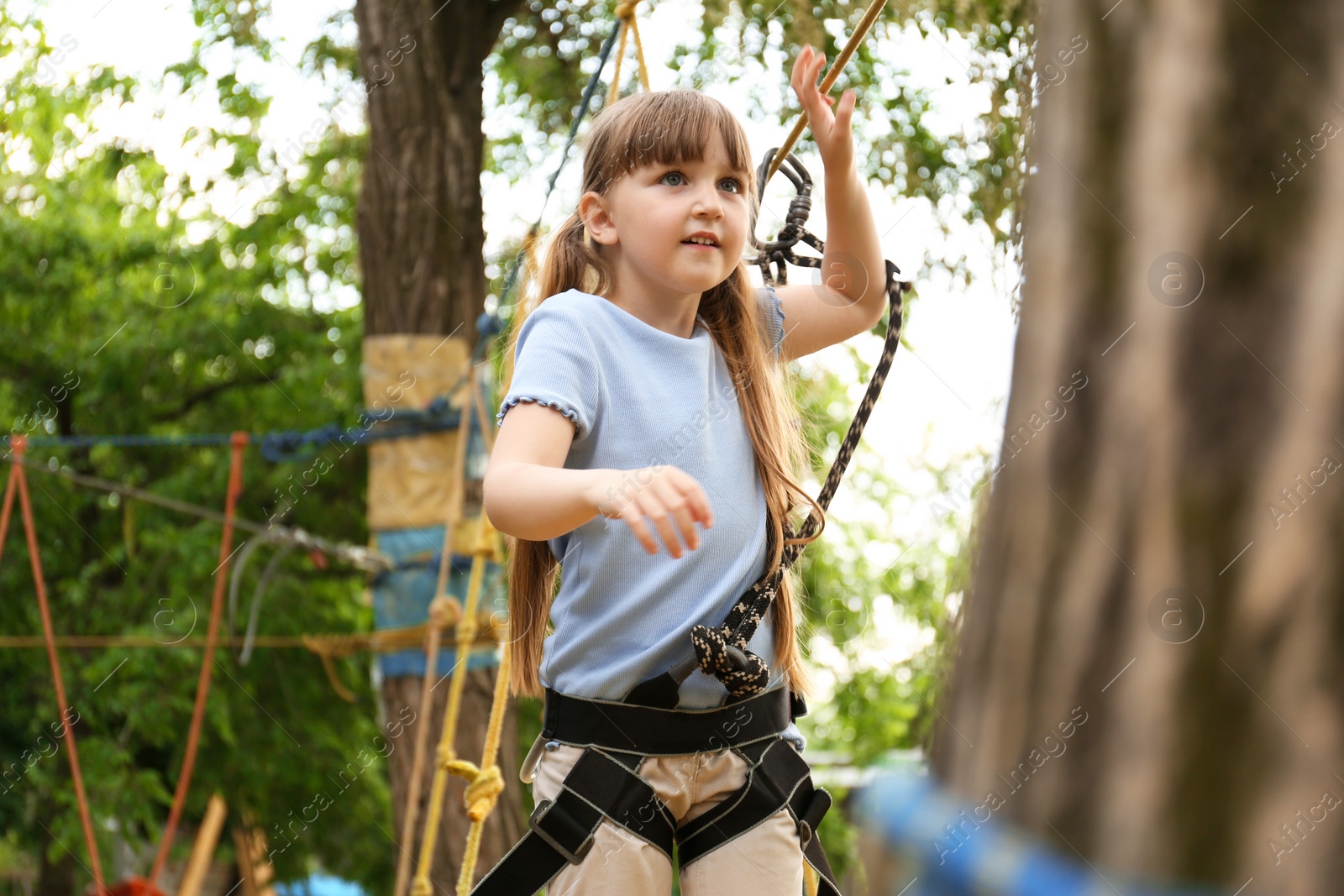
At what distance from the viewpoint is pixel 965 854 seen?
1.61 ft

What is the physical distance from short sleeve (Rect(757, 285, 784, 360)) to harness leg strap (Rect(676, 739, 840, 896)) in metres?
0.54

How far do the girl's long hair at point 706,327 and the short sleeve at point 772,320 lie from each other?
0.05ft

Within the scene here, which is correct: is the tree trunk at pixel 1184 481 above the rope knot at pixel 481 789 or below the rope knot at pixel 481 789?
above

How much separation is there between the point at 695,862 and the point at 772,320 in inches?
28.7

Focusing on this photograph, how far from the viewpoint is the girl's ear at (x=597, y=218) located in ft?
5.37

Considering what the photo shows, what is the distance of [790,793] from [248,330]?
594 cm

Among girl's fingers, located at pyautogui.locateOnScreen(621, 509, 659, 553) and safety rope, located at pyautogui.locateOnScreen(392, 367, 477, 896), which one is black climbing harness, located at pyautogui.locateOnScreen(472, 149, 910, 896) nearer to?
girl's fingers, located at pyautogui.locateOnScreen(621, 509, 659, 553)

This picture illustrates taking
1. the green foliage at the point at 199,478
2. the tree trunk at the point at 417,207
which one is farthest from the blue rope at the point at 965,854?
the green foliage at the point at 199,478

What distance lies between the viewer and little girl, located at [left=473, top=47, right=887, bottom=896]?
1.47 m

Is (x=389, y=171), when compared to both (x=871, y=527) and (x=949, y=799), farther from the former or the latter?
(x=871, y=527)

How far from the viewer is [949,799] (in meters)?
0.51

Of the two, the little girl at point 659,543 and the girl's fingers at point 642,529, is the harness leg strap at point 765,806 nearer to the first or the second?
the little girl at point 659,543

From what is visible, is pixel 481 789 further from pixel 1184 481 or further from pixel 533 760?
pixel 1184 481

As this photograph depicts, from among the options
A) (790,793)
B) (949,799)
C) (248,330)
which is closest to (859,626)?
(248,330)
